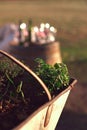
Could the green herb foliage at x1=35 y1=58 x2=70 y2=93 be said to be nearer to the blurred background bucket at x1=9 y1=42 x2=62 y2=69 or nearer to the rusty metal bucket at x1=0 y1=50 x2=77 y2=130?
the rusty metal bucket at x1=0 y1=50 x2=77 y2=130

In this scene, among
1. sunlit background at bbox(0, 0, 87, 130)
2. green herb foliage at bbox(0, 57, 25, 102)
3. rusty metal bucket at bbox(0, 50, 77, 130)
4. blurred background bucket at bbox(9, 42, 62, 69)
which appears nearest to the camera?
rusty metal bucket at bbox(0, 50, 77, 130)

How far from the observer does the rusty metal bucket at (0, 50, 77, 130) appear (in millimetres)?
3109

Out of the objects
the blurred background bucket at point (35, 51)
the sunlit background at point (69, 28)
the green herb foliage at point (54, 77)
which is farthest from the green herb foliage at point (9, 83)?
the blurred background bucket at point (35, 51)

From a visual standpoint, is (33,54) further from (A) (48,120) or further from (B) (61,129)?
(A) (48,120)

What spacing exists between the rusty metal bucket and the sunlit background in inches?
166

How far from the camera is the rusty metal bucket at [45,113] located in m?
3.11

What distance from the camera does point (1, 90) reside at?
3814 mm

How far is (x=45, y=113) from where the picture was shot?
11.1 feet

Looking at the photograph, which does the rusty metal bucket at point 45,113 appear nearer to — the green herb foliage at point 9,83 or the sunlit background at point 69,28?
the green herb foliage at point 9,83

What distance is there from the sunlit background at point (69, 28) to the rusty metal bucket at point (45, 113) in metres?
4.21

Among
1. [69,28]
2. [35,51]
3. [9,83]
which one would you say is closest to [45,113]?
[9,83]

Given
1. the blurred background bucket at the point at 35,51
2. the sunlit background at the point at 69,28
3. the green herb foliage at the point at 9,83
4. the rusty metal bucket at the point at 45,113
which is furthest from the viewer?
the blurred background bucket at the point at 35,51

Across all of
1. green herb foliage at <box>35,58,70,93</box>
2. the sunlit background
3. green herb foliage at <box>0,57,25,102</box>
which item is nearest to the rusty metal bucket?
green herb foliage at <box>35,58,70,93</box>

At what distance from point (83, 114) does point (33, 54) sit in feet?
6.95
